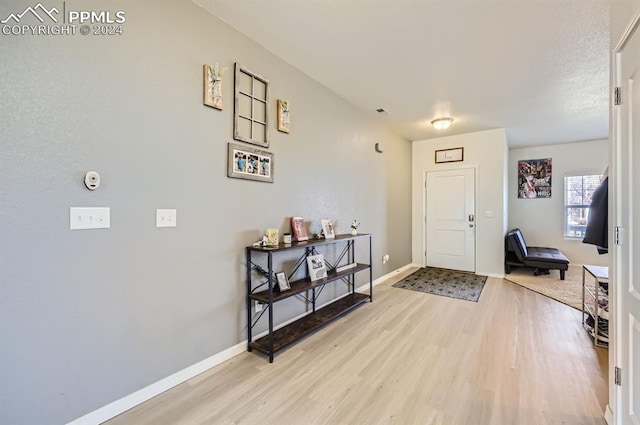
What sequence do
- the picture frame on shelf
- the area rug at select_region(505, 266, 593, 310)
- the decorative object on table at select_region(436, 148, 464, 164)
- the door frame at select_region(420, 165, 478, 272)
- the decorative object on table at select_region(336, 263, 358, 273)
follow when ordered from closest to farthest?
the picture frame on shelf → the decorative object on table at select_region(336, 263, 358, 273) → the area rug at select_region(505, 266, 593, 310) → the door frame at select_region(420, 165, 478, 272) → the decorative object on table at select_region(436, 148, 464, 164)

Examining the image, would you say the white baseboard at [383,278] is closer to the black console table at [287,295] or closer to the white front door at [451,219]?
the black console table at [287,295]

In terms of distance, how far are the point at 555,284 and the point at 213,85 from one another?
5.52 meters

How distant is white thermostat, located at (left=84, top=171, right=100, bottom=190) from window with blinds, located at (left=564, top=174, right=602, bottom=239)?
25.8 feet

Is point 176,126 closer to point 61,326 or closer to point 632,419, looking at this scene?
point 61,326

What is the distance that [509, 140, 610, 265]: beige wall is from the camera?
5.61 metres

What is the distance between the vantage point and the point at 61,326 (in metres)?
1.39

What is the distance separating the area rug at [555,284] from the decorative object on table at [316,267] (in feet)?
10.4

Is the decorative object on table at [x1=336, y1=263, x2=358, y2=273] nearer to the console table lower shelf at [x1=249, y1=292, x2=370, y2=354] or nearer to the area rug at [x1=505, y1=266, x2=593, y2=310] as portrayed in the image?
the console table lower shelf at [x1=249, y1=292, x2=370, y2=354]

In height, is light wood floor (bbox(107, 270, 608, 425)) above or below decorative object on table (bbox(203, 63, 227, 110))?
below

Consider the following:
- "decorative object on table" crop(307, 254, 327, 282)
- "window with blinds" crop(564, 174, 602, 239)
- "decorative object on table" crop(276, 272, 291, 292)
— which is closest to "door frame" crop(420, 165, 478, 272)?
"window with blinds" crop(564, 174, 602, 239)

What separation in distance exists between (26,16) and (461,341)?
3655 millimetres

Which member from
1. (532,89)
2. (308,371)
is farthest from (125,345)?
(532,89)

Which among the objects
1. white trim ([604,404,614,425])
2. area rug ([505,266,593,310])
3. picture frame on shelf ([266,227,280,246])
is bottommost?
white trim ([604,404,614,425])

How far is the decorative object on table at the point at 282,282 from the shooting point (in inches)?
96.8
